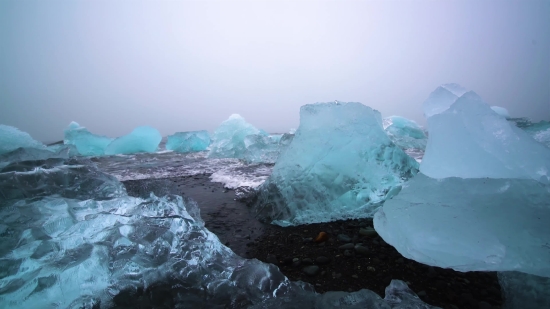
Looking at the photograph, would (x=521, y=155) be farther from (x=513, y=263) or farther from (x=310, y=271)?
(x=310, y=271)

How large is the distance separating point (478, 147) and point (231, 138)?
11.3 meters

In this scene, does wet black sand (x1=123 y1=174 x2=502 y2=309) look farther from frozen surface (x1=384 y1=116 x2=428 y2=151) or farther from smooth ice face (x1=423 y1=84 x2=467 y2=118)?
frozen surface (x1=384 y1=116 x2=428 y2=151)

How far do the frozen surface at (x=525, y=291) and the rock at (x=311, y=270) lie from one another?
1.16 m

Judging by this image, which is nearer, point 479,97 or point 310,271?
point 310,271

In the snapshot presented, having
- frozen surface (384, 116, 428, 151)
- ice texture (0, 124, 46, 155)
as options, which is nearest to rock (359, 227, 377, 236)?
ice texture (0, 124, 46, 155)

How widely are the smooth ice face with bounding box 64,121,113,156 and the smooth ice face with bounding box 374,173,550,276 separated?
1694 cm

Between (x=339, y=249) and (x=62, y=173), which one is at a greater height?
(x=62, y=173)

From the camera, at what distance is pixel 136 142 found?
1475 cm

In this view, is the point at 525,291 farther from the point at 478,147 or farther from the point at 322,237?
the point at 322,237

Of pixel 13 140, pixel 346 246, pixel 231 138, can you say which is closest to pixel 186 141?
pixel 231 138

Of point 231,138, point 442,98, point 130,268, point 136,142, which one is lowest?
point 136,142

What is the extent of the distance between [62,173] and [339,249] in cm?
390

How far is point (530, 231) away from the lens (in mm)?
1407

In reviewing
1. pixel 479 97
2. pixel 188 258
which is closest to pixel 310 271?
pixel 188 258
